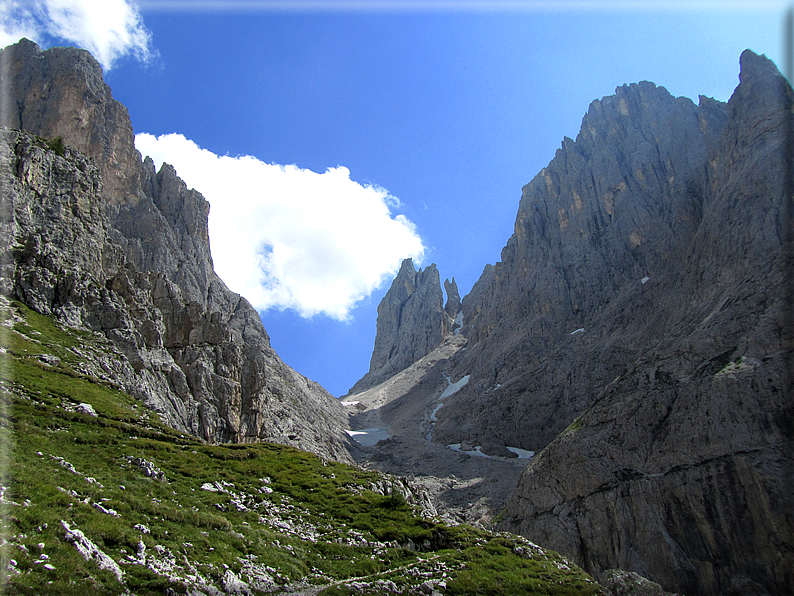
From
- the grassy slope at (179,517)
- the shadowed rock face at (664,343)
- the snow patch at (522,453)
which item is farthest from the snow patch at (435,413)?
the grassy slope at (179,517)

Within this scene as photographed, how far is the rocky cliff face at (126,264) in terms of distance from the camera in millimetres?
45094

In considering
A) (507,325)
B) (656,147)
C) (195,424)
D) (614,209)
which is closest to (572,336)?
(507,325)

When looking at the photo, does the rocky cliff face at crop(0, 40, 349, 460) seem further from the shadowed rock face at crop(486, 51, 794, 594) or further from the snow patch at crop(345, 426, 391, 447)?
the shadowed rock face at crop(486, 51, 794, 594)

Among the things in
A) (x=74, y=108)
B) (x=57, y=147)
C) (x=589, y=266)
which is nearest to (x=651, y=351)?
(x=589, y=266)

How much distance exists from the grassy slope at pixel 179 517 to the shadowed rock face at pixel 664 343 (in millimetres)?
34537

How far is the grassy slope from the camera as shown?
12922 mm

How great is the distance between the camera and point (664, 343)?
78.4 metres

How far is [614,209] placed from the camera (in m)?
143

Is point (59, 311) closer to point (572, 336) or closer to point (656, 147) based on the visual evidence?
point (572, 336)

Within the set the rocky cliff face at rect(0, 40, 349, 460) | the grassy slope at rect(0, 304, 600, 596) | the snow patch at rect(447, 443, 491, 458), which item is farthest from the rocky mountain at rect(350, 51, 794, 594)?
the rocky cliff face at rect(0, 40, 349, 460)


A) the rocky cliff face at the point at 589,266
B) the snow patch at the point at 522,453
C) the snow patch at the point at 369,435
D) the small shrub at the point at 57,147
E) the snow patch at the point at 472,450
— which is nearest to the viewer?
the small shrub at the point at 57,147

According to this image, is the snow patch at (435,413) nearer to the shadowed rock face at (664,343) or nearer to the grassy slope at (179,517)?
the shadowed rock face at (664,343)

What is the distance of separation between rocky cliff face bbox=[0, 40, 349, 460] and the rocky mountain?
45.6 m

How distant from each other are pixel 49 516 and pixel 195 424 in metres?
43.8
